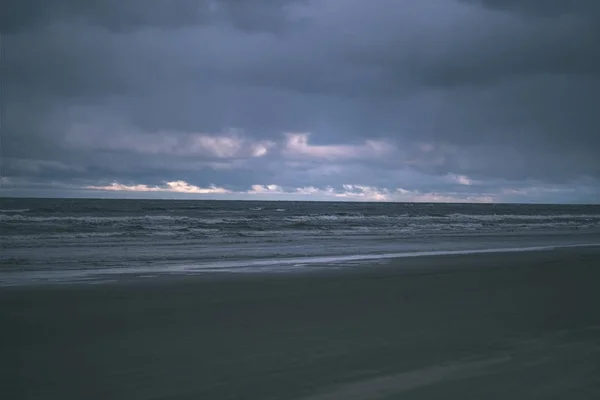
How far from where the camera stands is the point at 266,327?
8.86 m

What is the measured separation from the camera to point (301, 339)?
804 centimetres

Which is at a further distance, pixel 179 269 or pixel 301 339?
pixel 179 269

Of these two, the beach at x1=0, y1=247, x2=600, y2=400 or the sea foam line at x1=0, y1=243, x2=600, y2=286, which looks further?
the sea foam line at x1=0, y1=243, x2=600, y2=286

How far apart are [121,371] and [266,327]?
9.33ft

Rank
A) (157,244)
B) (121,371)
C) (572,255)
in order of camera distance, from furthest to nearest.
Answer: (157,244), (572,255), (121,371)

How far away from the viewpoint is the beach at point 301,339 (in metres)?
5.96

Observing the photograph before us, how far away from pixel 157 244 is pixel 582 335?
21247 mm

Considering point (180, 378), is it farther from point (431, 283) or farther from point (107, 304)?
point (431, 283)

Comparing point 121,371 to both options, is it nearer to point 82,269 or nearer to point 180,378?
point 180,378

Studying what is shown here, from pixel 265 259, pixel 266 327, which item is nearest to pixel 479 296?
pixel 266 327

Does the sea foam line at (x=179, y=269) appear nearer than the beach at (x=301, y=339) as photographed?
No

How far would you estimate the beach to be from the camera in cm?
596

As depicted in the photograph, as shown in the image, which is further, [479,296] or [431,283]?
[431,283]

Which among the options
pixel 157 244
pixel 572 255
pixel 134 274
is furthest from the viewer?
pixel 157 244
